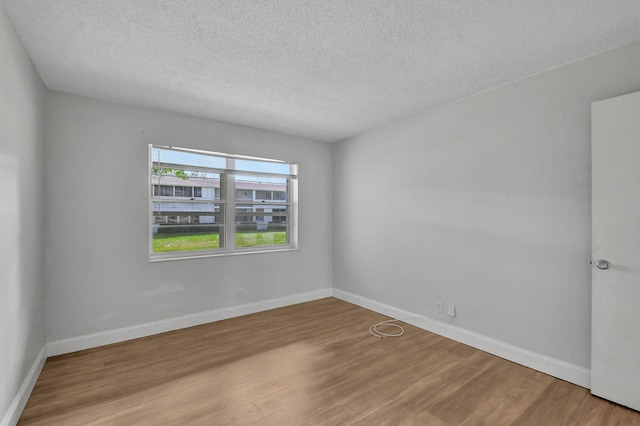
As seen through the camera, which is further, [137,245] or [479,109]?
[137,245]

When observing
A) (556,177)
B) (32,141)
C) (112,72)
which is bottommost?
(556,177)

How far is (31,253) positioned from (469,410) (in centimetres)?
356

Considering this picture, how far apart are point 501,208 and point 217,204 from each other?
334 cm

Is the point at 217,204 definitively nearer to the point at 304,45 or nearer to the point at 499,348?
the point at 304,45

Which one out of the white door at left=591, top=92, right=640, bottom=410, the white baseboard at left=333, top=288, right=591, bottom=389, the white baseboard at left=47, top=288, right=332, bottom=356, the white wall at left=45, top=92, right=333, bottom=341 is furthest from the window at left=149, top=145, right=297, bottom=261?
the white door at left=591, top=92, right=640, bottom=410

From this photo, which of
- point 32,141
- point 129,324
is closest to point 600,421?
point 129,324

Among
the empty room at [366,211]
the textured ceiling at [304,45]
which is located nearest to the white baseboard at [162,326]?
the empty room at [366,211]

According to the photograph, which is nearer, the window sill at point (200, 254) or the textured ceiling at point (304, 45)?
the textured ceiling at point (304, 45)

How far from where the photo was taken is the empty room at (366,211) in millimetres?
1906

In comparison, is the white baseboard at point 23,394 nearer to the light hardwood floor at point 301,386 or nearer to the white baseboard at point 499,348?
the light hardwood floor at point 301,386

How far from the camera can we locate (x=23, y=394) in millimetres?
2020

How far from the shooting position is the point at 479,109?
2938mm

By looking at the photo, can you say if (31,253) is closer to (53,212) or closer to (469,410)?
(53,212)

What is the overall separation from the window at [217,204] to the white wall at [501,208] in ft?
4.76
